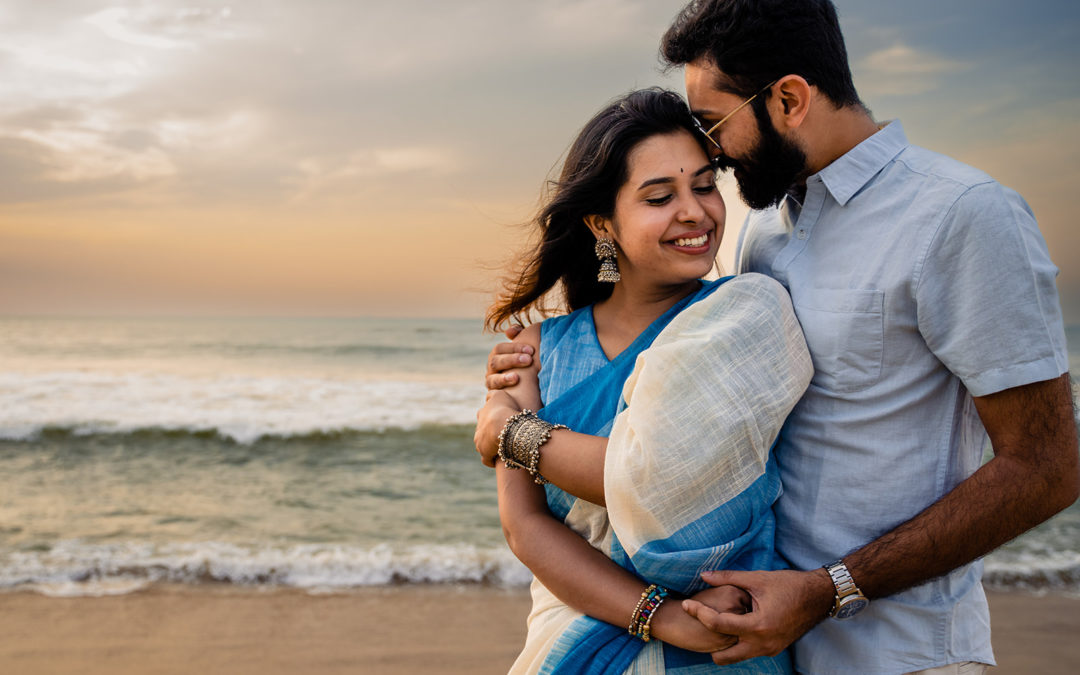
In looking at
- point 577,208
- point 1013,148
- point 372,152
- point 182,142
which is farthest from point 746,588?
point 182,142

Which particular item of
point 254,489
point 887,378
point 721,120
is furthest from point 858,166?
point 254,489

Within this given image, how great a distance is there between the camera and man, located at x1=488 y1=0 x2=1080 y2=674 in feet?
4.31

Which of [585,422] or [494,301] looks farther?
[494,301]

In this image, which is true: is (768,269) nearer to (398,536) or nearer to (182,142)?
(398,536)

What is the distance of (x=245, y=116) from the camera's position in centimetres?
1591

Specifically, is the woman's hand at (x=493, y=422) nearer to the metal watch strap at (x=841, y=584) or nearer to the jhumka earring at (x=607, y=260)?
the jhumka earring at (x=607, y=260)

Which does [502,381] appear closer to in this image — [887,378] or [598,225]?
[598,225]

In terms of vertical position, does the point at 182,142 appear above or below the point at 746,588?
above

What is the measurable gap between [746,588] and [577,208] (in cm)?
98

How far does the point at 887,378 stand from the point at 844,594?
1.34 ft

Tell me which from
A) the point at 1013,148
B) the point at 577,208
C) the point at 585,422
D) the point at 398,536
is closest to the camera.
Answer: the point at 585,422

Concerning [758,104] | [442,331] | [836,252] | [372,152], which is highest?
[372,152]

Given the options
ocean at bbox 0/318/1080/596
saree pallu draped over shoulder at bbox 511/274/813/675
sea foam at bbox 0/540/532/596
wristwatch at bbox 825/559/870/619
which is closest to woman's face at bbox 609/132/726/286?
saree pallu draped over shoulder at bbox 511/274/813/675

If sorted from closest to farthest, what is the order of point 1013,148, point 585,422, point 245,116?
1. point 585,422
2. point 1013,148
3. point 245,116
